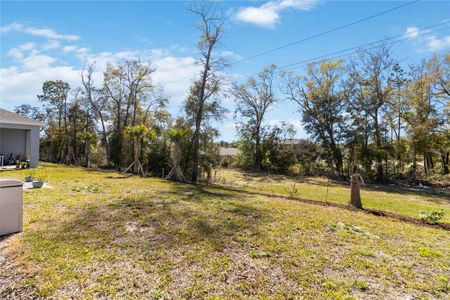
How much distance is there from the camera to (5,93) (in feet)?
40.5

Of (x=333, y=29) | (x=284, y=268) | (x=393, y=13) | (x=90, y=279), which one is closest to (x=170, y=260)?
(x=90, y=279)

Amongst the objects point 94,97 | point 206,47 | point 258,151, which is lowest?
point 258,151

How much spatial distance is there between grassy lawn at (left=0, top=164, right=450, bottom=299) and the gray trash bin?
0.77 ft

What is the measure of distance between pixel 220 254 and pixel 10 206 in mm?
3111

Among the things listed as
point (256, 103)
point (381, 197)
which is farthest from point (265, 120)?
point (381, 197)

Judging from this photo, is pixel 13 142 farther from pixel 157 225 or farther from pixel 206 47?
pixel 157 225

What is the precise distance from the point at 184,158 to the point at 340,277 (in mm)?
11005

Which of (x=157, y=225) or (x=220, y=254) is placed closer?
(x=220, y=254)

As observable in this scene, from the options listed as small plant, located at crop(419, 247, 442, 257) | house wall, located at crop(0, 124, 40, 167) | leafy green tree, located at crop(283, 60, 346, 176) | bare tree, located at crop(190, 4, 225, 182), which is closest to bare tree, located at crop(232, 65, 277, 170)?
leafy green tree, located at crop(283, 60, 346, 176)

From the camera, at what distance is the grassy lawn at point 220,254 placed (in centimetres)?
252

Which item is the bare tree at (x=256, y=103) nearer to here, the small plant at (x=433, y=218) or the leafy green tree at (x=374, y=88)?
the leafy green tree at (x=374, y=88)

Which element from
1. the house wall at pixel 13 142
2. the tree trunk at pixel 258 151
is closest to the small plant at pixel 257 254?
the house wall at pixel 13 142

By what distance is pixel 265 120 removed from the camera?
2456cm

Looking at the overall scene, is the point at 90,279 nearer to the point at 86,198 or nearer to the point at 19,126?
the point at 86,198
